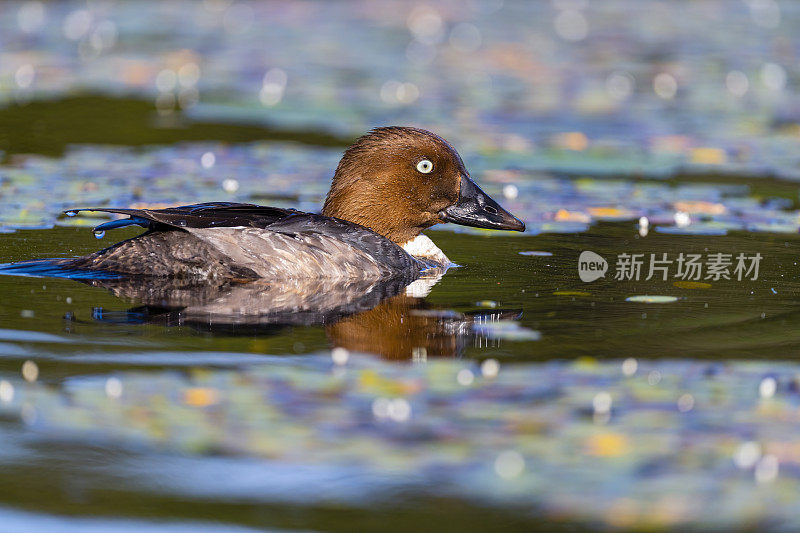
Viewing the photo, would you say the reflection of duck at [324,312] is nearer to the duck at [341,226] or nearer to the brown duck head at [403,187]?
the duck at [341,226]

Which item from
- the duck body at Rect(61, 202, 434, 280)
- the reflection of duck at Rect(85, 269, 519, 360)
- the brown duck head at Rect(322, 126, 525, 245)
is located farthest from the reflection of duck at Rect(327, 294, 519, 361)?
the brown duck head at Rect(322, 126, 525, 245)

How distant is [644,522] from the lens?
4352mm

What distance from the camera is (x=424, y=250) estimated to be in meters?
9.17

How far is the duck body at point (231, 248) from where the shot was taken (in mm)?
8180

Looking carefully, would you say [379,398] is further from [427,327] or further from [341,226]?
[341,226]

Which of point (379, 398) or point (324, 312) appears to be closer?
point (379, 398)

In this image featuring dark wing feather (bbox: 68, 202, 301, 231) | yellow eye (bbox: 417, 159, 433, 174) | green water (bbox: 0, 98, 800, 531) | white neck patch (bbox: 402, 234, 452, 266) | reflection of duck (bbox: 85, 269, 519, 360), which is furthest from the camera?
yellow eye (bbox: 417, 159, 433, 174)

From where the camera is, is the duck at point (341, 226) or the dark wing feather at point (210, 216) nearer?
the dark wing feather at point (210, 216)

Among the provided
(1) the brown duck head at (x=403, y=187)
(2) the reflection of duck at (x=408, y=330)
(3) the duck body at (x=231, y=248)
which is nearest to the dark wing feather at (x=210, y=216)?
(3) the duck body at (x=231, y=248)

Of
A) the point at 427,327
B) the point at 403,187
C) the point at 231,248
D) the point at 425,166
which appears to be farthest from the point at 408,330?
the point at 425,166

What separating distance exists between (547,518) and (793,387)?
1.92 metres

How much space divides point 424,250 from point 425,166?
2.03ft

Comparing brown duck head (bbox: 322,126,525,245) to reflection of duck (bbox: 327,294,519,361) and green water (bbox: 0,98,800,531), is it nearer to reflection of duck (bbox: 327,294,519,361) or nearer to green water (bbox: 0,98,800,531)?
green water (bbox: 0,98,800,531)

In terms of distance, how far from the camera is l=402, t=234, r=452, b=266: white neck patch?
29.8 ft
